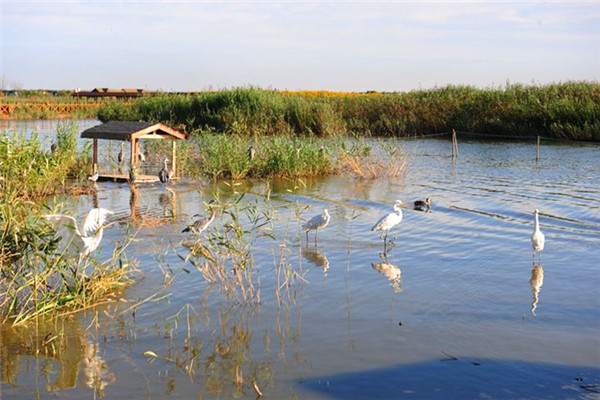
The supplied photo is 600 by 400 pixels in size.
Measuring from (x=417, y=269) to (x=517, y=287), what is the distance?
1.48 meters

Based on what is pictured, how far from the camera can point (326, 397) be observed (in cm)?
598

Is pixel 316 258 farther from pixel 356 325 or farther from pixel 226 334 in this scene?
pixel 226 334

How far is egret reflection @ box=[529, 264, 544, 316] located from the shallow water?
0.7 inches

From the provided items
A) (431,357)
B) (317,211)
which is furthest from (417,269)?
(317,211)

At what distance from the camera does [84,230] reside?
8.12 metres

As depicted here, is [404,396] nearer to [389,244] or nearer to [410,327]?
[410,327]

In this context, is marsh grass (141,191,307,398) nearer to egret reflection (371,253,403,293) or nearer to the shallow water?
the shallow water

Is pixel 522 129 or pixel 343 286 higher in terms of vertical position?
pixel 522 129

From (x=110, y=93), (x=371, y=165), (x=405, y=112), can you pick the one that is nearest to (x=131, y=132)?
(x=371, y=165)

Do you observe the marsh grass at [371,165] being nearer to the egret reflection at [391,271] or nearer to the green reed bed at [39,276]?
the egret reflection at [391,271]

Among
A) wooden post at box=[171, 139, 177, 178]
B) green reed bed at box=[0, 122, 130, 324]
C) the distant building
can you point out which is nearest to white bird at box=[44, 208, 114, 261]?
green reed bed at box=[0, 122, 130, 324]

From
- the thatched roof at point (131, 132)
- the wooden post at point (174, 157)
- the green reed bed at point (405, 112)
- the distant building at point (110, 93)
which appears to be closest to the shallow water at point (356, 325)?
the thatched roof at point (131, 132)

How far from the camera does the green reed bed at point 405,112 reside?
32.6 m

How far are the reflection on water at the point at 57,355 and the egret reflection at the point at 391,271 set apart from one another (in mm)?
3904
